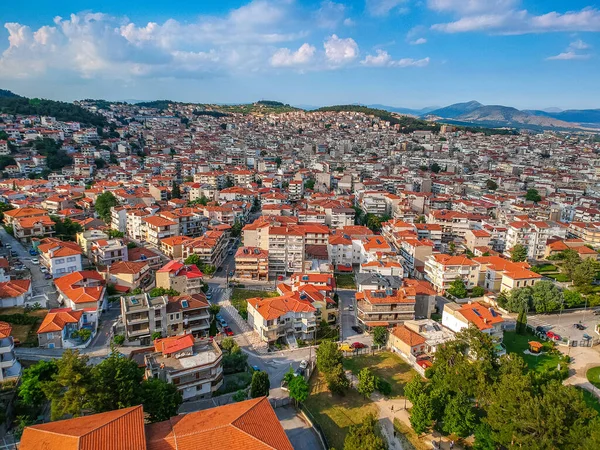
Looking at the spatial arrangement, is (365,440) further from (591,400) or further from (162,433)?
(591,400)

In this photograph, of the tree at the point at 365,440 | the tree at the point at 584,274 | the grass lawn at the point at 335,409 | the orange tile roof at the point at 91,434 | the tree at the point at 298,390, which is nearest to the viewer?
the orange tile roof at the point at 91,434

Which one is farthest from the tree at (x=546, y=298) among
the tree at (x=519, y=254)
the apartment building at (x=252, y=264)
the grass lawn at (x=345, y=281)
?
the apartment building at (x=252, y=264)

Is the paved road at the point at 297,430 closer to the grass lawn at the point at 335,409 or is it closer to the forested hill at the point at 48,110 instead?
the grass lawn at the point at 335,409

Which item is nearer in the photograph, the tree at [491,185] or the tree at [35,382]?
the tree at [35,382]

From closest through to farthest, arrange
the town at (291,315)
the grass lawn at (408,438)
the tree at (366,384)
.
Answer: the town at (291,315), the grass lawn at (408,438), the tree at (366,384)

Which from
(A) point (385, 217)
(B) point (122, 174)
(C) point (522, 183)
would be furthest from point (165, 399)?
(C) point (522, 183)

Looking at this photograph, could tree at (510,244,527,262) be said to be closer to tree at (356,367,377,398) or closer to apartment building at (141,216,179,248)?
tree at (356,367,377,398)

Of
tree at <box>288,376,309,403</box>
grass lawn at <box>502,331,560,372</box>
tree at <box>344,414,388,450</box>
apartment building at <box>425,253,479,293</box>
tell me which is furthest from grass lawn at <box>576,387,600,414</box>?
tree at <box>288,376,309,403</box>

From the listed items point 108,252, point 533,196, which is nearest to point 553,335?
point 108,252
